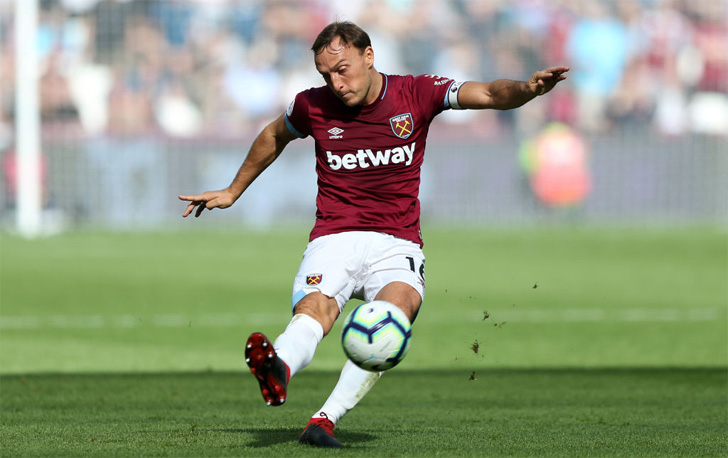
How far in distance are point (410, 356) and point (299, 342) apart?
515 centimetres

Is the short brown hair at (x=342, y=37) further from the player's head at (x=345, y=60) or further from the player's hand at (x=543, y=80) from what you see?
the player's hand at (x=543, y=80)

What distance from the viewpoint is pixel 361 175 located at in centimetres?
581

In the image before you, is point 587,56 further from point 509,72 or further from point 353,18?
point 353,18

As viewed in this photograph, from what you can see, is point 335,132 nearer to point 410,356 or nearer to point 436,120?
point 410,356

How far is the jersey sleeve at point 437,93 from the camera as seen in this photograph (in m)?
5.80

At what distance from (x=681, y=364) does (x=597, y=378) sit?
3.97ft

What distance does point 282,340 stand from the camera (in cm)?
518

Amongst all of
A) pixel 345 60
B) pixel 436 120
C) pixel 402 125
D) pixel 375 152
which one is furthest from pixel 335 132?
pixel 436 120

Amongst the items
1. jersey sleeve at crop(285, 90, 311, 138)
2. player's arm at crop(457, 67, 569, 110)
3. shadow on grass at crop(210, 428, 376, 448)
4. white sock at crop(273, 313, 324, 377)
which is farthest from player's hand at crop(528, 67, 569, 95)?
shadow on grass at crop(210, 428, 376, 448)

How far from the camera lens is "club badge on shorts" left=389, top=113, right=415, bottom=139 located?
5.78 meters

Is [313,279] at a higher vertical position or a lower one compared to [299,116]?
lower

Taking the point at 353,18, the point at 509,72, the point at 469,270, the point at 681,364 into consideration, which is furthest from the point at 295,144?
the point at 681,364

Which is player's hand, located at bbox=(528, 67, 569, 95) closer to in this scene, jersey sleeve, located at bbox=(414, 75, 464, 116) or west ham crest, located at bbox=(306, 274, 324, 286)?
jersey sleeve, located at bbox=(414, 75, 464, 116)

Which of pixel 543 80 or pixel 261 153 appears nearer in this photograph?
pixel 543 80
